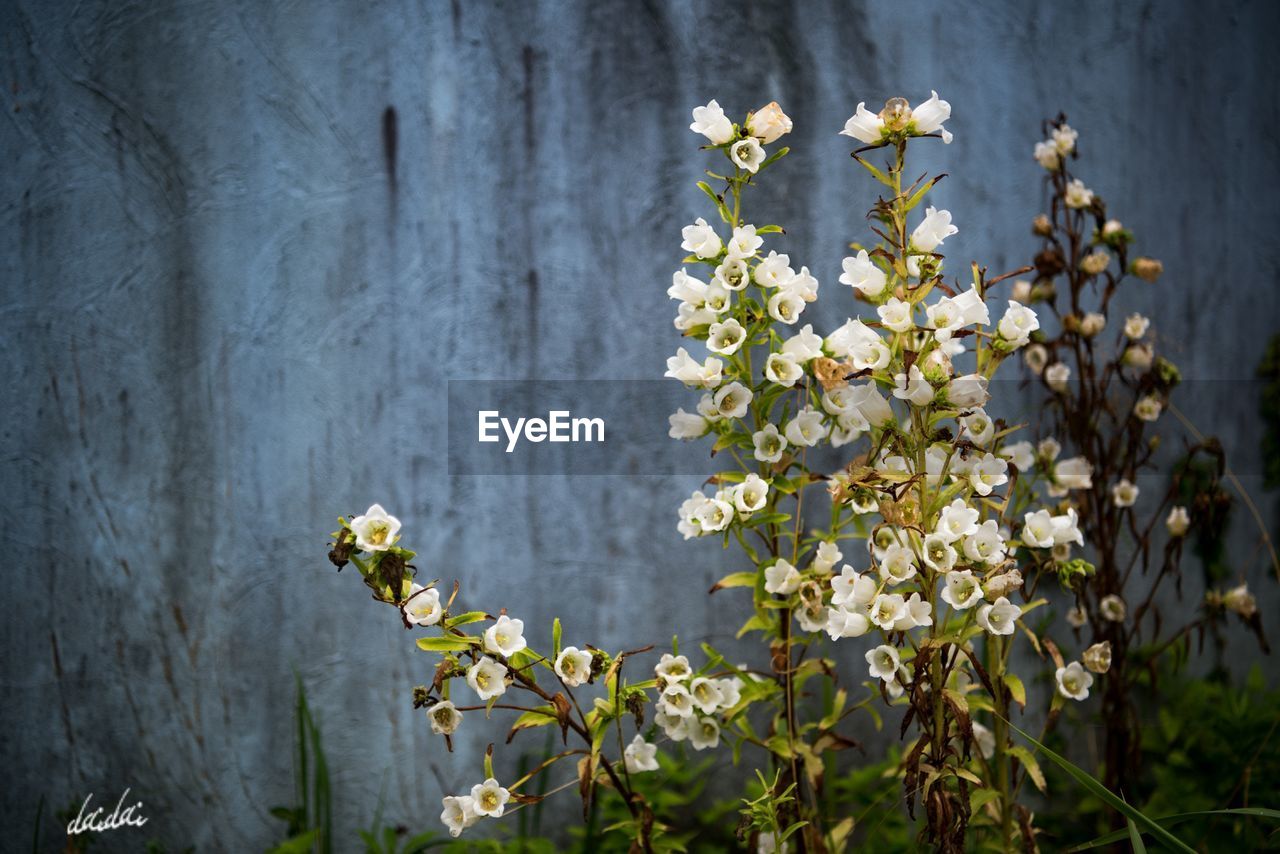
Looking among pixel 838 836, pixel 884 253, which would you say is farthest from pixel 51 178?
pixel 838 836

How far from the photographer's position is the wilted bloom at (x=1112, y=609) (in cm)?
198

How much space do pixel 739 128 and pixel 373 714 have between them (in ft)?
4.68

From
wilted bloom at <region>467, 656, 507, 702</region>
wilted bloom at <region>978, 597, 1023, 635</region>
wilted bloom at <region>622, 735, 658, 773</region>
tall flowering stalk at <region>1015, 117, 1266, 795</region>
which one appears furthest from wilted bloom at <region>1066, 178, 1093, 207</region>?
wilted bloom at <region>467, 656, 507, 702</region>

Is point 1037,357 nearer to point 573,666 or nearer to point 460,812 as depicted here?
point 573,666

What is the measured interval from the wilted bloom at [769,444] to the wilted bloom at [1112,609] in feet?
3.32

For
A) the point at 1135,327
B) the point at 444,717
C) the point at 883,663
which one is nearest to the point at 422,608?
the point at 444,717

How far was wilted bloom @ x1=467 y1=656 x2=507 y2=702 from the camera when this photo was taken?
129 centimetres

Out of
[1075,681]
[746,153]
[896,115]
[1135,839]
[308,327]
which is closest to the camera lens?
[1135,839]

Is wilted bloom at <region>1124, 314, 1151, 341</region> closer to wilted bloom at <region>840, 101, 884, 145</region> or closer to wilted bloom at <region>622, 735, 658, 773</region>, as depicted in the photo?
wilted bloom at <region>840, 101, 884, 145</region>

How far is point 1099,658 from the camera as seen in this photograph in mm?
1578

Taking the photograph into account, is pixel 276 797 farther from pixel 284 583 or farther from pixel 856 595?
pixel 856 595

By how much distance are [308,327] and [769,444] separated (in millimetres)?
1075

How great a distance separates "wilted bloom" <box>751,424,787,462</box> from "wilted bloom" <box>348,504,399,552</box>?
590mm

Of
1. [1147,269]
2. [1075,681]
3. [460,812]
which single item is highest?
[1147,269]
